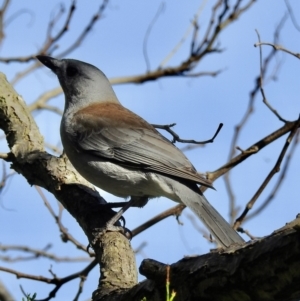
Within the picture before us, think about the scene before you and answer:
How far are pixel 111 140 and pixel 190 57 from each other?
134 inches

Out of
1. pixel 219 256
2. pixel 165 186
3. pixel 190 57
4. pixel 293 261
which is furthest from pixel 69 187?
pixel 190 57

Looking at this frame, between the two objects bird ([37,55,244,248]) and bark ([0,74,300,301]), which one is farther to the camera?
bird ([37,55,244,248])

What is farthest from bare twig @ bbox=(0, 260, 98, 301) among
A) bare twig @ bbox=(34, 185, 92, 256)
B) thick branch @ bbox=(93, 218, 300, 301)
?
thick branch @ bbox=(93, 218, 300, 301)

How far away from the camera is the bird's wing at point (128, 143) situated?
5.40 meters

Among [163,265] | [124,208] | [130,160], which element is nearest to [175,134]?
[130,160]

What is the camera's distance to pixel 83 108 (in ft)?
21.0

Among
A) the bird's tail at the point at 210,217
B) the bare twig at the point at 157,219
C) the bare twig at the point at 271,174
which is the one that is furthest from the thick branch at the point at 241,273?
the bare twig at the point at 157,219

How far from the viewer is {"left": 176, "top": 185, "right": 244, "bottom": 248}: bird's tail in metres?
4.61

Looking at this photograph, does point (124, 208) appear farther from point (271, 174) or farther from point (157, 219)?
point (271, 174)

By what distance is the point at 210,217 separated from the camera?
4.91 m

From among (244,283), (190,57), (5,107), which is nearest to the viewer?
(244,283)

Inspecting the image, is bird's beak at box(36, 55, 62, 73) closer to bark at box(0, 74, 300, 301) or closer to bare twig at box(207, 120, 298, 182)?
bark at box(0, 74, 300, 301)

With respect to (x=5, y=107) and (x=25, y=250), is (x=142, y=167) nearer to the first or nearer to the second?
(x=5, y=107)

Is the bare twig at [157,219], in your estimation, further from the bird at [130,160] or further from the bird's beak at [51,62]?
the bird's beak at [51,62]
